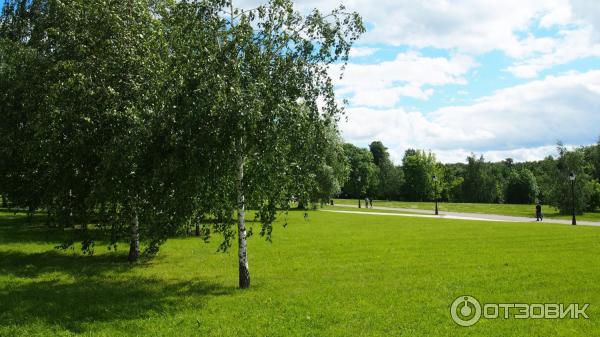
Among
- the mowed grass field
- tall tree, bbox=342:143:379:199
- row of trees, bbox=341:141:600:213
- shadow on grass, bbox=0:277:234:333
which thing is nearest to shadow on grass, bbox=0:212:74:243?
the mowed grass field

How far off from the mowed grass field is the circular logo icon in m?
0.19

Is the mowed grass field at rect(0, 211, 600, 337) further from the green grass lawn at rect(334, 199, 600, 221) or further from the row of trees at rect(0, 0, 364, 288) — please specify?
the green grass lawn at rect(334, 199, 600, 221)

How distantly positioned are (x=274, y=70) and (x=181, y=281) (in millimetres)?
6660

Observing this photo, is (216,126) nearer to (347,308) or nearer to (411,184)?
(347,308)

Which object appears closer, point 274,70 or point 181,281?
point 274,70

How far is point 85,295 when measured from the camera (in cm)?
1163

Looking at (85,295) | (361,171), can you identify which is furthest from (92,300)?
(361,171)

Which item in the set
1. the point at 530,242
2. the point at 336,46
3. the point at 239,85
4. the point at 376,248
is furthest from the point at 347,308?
the point at 530,242

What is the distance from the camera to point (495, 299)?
1066cm

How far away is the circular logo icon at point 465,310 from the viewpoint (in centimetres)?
929

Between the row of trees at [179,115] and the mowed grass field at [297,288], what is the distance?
1.69 m

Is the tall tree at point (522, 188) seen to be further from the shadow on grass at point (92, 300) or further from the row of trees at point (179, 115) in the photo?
the shadow on grass at point (92, 300)

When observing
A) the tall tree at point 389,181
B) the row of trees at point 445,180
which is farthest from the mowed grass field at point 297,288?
the tall tree at point 389,181

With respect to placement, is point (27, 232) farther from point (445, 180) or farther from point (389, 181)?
point (389, 181)
